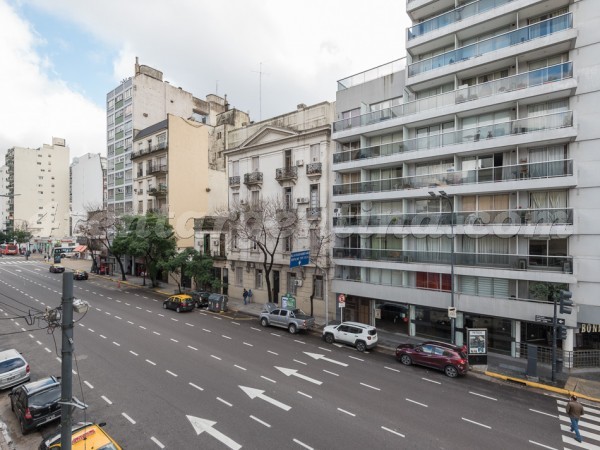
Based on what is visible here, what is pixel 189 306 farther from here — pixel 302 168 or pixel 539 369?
pixel 539 369

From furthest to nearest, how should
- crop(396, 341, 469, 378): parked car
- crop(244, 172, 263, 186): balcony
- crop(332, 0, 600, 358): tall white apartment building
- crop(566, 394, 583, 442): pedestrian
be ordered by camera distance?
crop(244, 172, 263, 186): balcony
crop(332, 0, 600, 358): tall white apartment building
crop(396, 341, 469, 378): parked car
crop(566, 394, 583, 442): pedestrian

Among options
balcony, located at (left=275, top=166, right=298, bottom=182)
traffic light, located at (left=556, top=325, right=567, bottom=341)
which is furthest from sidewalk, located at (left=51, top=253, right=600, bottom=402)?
balcony, located at (left=275, top=166, right=298, bottom=182)

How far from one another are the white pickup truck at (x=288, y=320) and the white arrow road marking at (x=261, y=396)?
9696 millimetres

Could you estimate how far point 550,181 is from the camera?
18.8 metres

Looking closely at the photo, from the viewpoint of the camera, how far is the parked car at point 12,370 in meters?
15.0

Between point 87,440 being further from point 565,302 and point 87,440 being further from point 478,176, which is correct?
point 478,176

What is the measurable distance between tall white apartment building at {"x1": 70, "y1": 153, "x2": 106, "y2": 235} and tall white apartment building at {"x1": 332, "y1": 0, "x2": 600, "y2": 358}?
66244 mm

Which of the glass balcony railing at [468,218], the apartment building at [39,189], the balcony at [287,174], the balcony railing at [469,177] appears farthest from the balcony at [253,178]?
the apartment building at [39,189]

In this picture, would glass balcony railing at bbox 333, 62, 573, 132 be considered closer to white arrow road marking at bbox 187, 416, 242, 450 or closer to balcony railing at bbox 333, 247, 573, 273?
balcony railing at bbox 333, 247, 573, 273

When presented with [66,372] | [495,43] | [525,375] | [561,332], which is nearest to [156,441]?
[66,372]

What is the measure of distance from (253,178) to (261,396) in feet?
75.3

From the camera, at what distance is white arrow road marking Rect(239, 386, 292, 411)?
540 inches

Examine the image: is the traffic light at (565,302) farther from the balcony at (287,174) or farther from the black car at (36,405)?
the black car at (36,405)

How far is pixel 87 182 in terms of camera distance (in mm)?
82125
